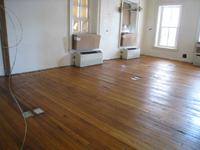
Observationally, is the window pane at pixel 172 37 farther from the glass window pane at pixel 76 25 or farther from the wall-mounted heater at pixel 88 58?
the glass window pane at pixel 76 25

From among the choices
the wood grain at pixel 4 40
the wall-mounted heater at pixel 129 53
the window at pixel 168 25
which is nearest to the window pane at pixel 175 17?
the window at pixel 168 25

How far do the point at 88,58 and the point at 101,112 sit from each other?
2996mm

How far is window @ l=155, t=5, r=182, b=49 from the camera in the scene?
710 cm

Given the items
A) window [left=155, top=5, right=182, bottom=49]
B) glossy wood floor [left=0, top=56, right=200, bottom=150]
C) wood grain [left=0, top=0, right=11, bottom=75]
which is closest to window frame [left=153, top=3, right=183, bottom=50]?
window [left=155, top=5, right=182, bottom=49]

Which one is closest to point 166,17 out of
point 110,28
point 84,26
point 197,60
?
point 197,60

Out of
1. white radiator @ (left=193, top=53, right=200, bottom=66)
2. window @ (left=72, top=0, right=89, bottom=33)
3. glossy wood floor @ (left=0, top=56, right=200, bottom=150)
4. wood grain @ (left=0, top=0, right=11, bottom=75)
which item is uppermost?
window @ (left=72, top=0, right=89, bottom=33)

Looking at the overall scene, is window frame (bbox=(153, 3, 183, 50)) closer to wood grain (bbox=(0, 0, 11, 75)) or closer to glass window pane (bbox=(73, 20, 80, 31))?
glass window pane (bbox=(73, 20, 80, 31))

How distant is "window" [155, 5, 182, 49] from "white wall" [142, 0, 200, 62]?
0.24 metres

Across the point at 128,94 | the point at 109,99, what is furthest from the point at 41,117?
the point at 128,94

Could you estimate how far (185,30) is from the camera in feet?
22.2

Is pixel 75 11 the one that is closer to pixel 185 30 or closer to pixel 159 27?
pixel 159 27

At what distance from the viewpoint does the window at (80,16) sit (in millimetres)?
5266

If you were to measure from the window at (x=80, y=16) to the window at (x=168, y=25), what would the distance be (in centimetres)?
354

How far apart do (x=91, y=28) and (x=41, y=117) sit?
4161 mm
